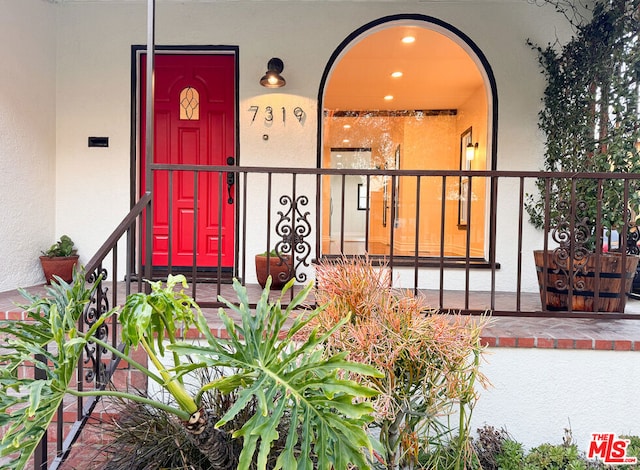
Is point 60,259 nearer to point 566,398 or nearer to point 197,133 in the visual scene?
point 197,133

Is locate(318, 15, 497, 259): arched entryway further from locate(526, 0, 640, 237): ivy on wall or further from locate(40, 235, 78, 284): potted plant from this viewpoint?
locate(40, 235, 78, 284): potted plant

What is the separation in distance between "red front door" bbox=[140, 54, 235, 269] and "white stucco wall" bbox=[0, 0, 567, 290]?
18 cm

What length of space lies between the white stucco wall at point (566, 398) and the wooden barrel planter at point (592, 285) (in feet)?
1.31

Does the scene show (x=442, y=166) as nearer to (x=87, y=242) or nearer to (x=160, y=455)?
(x=87, y=242)

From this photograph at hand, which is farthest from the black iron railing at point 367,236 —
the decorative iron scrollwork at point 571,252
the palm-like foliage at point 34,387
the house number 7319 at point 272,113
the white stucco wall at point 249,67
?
the palm-like foliage at point 34,387

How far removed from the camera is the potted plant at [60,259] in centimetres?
370

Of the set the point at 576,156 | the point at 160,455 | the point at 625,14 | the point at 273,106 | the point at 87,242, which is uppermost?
the point at 625,14

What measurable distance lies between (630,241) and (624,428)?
182 cm

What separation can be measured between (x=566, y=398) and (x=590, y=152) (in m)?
2.06

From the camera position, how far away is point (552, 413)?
2250 millimetres

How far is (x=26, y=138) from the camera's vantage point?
3.59 metres

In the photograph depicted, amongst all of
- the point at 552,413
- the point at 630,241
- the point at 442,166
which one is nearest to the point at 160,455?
the point at 552,413

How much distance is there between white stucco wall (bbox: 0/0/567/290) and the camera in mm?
3836

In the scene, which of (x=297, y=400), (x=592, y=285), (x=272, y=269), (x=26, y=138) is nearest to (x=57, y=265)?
(x=26, y=138)
